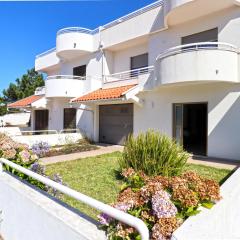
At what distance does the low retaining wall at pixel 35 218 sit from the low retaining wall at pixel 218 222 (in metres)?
1.07

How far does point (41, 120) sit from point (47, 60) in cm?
788

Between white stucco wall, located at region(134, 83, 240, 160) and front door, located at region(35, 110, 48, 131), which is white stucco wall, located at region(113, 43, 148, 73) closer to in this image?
white stucco wall, located at region(134, 83, 240, 160)

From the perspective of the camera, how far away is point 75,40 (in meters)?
24.3

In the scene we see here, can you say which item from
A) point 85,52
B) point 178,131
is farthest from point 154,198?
point 85,52

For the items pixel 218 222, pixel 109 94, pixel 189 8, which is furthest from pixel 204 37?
pixel 218 222

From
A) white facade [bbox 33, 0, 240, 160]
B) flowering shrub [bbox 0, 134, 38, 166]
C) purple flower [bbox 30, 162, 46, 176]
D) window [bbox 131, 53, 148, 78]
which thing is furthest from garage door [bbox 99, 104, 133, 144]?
purple flower [bbox 30, 162, 46, 176]

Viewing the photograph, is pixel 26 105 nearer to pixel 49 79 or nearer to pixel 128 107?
pixel 49 79

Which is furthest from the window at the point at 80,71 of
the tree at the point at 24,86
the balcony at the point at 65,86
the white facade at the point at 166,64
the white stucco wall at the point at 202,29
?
the tree at the point at 24,86

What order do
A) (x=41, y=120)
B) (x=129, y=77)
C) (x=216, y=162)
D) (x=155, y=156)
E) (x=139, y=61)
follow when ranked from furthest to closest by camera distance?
1. (x=41, y=120)
2. (x=129, y=77)
3. (x=139, y=61)
4. (x=216, y=162)
5. (x=155, y=156)

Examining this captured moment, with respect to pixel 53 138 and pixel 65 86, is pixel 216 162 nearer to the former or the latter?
pixel 53 138

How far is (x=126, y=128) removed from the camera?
20.8m

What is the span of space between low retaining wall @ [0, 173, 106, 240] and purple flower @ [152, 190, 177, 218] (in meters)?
0.77

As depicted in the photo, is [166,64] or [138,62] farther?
[138,62]

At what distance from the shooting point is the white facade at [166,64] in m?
13.9
